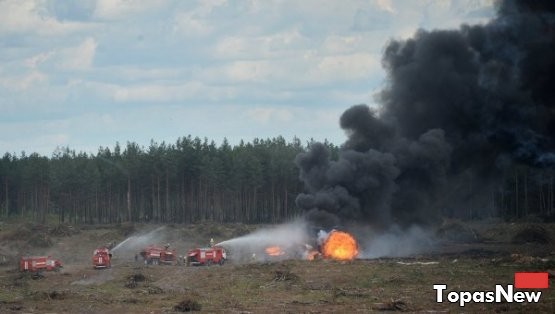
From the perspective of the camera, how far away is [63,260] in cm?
9950

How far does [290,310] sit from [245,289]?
38.7 feet

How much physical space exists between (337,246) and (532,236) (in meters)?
24.9

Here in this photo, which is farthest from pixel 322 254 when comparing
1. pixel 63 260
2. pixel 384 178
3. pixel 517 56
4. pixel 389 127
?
pixel 63 260

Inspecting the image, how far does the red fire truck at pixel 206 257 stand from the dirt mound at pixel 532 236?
102 ft

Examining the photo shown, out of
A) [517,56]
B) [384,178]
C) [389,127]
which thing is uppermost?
[517,56]

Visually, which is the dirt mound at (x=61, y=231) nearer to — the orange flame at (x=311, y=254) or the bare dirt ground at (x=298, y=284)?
the bare dirt ground at (x=298, y=284)

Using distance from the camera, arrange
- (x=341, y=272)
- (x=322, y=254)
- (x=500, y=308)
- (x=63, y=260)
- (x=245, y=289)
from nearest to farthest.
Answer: (x=500, y=308), (x=245, y=289), (x=341, y=272), (x=322, y=254), (x=63, y=260)

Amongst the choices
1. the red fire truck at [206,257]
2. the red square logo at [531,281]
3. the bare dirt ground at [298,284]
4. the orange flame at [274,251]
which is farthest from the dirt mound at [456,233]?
the red square logo at [531,281]

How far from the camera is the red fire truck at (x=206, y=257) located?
80125 mm

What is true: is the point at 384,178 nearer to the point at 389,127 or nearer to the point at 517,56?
the point at 389,127

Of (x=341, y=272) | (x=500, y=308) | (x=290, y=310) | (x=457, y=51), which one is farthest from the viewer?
(x=457, y=51)

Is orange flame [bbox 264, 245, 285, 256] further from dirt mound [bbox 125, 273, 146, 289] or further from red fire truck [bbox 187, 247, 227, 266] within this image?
dirt mound [bbox 125, 273, 146, 289]

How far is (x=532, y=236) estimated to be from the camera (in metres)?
87.2

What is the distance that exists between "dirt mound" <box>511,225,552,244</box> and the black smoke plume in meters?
6.72
